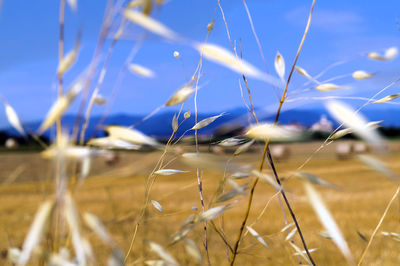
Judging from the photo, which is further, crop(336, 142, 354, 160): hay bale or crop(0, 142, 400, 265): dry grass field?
crop(336, 142, 354, 160): hay bale

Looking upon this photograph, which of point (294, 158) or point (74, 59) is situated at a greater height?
point (74, 59)

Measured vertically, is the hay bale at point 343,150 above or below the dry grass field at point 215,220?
below

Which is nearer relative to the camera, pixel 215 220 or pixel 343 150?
pixel 215 220

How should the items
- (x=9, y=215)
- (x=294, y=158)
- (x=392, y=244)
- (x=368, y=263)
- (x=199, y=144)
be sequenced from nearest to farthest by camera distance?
1. (x=199, y=144)
2. (x=368, y=263)
3. (x=392, y=244)
4. (x=9, y=215)
5. (x=294, y=158)

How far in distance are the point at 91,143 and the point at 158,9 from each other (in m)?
0.10

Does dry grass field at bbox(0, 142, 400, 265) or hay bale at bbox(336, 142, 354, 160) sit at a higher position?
dry grass field at bbox(0, 142, 400, 265)

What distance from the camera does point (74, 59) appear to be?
0.21 metres

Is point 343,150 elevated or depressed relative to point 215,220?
depressed

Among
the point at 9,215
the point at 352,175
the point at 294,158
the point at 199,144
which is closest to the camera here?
the point at 199,144

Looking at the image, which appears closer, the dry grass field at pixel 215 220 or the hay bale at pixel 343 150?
the dry grass field at pixel 215 220

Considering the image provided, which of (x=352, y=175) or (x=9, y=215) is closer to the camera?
(x=9, y=215)

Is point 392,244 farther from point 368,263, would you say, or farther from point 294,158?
point 294,158

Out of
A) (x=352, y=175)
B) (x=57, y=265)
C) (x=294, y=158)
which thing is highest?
(x=57, y=265)

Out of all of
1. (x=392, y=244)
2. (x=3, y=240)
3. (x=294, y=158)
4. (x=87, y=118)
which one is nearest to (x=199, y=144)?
(x=87, y=118)
